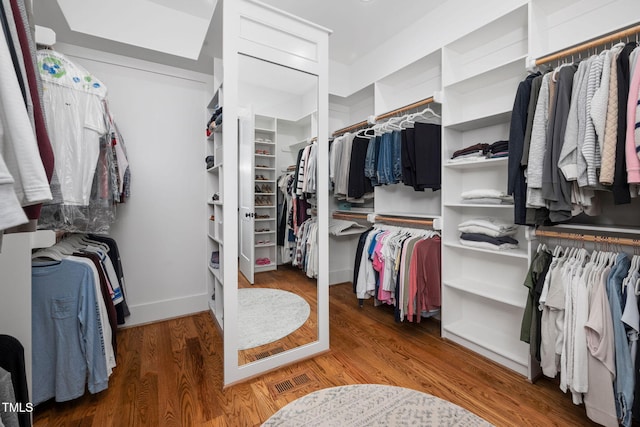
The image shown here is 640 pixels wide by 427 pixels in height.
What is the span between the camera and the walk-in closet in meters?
1.38

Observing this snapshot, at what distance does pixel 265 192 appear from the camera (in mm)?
2072

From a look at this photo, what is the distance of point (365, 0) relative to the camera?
243 cm

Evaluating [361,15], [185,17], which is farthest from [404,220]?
[185,17]

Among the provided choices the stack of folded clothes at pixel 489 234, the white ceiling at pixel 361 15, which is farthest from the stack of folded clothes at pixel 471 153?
the white ceiling at pixel 361 15

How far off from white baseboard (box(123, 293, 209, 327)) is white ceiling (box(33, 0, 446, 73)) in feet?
7.27

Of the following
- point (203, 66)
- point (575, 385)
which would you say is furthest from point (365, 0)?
point (575, 385)

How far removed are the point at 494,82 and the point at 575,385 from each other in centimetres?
205

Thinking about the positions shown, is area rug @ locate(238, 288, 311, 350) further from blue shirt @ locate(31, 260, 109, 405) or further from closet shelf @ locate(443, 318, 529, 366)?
closet shelf @ locate(443, 318, 529, 366)

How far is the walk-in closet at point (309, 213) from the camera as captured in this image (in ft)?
4.54

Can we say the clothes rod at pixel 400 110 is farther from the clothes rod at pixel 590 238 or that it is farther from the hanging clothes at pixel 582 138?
the clothes rod at pixel 590 238

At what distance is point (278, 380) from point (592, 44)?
8.66 feet

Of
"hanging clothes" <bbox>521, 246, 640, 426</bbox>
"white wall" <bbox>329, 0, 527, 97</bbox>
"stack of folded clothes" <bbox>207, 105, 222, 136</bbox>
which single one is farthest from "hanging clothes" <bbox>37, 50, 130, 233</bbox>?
"hanging clothes" <bbox>521, 246, 640, 426</bbox>

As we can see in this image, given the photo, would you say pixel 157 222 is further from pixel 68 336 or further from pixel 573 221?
A: pixel 573 221

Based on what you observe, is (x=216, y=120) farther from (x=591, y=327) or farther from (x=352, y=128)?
(x=591, y=327)
